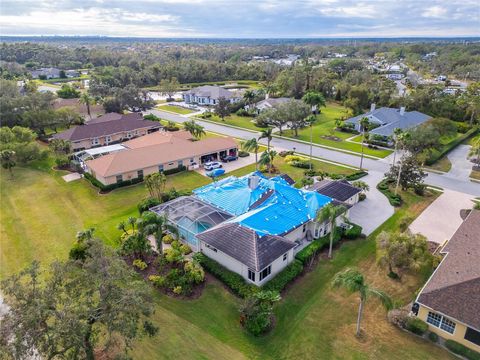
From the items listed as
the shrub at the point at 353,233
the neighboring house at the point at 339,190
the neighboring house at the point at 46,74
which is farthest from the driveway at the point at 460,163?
the neighboring house at the point at 46,74

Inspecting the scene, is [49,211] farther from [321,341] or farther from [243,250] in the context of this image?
[321,341]

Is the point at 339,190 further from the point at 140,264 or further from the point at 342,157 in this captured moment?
the point at 140,264

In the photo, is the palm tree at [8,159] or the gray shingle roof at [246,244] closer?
the gray shingle roof at [246,244]

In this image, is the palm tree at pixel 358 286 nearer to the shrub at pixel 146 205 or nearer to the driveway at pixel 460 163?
the shrub at pixel 146 205

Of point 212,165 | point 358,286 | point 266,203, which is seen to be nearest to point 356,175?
point 266,203

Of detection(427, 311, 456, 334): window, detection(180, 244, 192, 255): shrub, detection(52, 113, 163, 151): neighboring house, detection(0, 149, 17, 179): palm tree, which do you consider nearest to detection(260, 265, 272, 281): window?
detection(180, 244, 192, 255): shrub

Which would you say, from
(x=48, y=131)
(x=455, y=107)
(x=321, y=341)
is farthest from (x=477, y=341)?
(x=48, y=131)
